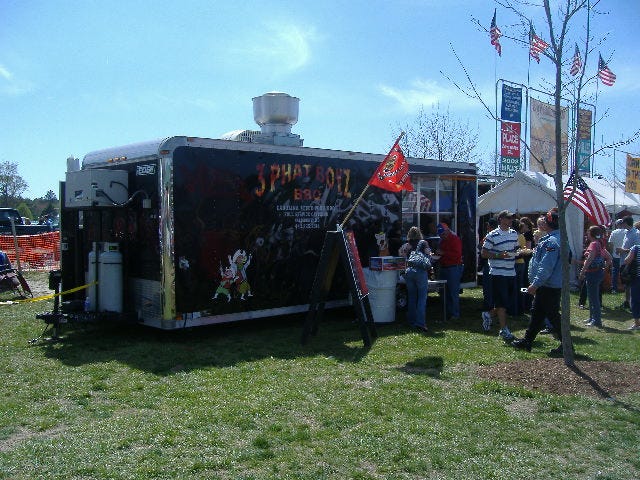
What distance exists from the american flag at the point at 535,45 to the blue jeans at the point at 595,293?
422cm

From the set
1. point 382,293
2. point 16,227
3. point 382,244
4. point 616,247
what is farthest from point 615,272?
point 16,227

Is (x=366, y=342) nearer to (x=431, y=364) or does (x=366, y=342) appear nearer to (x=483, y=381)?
(x=431, y=364)

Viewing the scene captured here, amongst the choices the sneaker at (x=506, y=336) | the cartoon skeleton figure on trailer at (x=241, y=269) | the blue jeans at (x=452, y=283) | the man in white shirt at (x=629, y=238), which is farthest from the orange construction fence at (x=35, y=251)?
the man in white shirt at (x=629, y=238)

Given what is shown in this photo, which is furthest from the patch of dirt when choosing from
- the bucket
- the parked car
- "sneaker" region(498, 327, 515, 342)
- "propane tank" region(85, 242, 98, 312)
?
the parked car

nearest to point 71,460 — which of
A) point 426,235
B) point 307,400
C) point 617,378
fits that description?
point 307,400

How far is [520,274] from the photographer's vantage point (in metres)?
10.8

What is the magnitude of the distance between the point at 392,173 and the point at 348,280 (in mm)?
1706

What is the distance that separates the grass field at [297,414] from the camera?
14.2ft

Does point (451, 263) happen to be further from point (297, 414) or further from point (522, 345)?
point (297, 414)

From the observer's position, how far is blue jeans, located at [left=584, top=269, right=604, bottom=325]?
1007 cm

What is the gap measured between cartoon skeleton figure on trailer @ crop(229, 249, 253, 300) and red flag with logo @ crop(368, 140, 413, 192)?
6.84ft

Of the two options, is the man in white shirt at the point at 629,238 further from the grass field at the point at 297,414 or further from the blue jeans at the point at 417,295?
the blue jeans at the point at 417,295

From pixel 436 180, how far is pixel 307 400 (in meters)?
6.74

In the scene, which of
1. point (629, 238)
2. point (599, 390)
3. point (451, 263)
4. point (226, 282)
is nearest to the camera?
point (599, 390)
